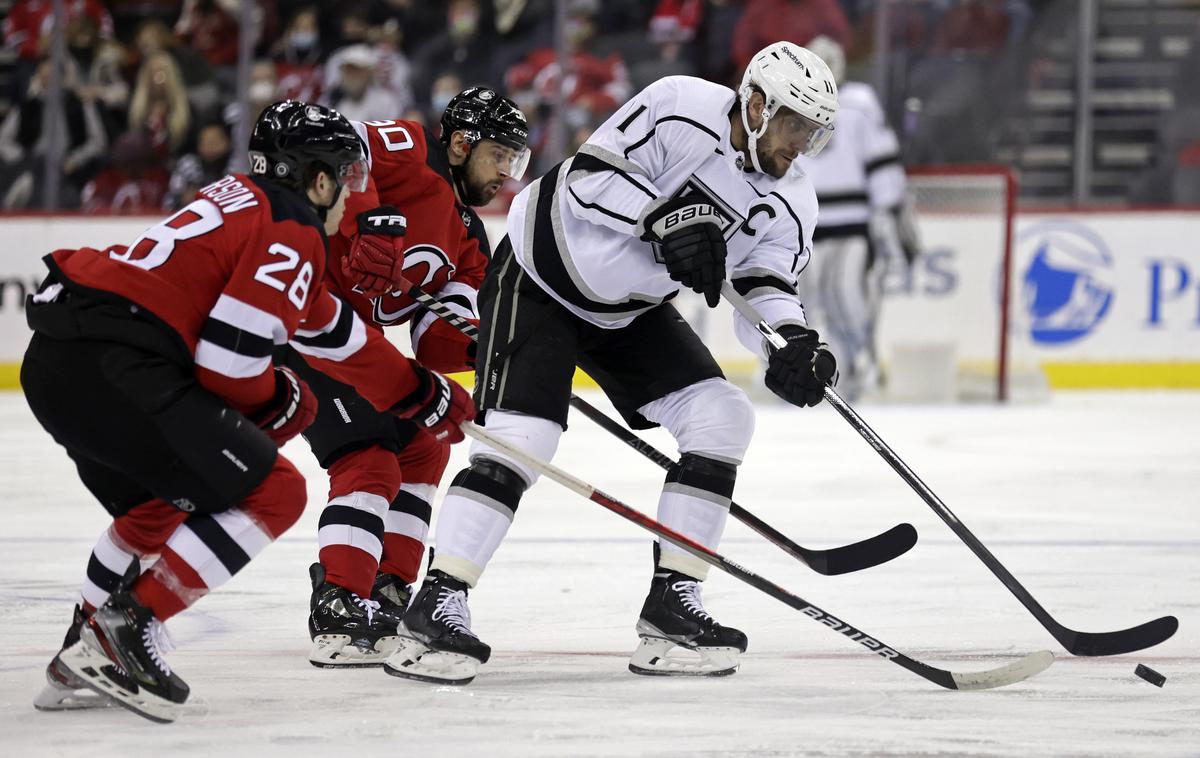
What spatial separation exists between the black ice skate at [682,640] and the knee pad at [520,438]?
0.32 m

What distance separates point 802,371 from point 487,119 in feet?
2.41

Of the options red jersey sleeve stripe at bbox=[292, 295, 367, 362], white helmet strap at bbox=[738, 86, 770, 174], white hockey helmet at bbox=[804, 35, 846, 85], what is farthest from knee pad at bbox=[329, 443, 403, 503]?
white hockey helmet at bbox=[804, 35, 846, 85]

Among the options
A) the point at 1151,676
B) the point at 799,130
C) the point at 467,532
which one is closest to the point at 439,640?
the point at 467,532

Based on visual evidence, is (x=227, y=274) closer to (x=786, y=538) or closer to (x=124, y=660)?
(x=124, y=660)

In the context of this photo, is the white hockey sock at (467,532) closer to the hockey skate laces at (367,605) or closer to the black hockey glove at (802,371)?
the hockey skate laces at (367,605)

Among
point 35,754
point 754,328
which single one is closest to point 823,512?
point 754,328

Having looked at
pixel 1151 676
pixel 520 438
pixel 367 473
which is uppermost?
pixel 520 438

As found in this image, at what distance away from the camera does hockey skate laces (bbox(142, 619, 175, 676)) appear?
2436 millimetres

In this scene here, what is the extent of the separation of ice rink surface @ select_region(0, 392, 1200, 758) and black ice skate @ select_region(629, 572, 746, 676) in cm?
4

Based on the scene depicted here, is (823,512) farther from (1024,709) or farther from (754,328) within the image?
(1024,709)

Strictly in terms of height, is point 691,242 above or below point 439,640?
above

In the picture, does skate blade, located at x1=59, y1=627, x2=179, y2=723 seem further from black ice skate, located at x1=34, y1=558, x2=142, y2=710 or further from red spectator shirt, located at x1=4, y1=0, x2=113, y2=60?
red spectator shirt, located at x1=4, y1=0, x2=113, y2=60

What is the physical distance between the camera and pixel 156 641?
2.46 metres

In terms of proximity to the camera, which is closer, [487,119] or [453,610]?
[453,610]
